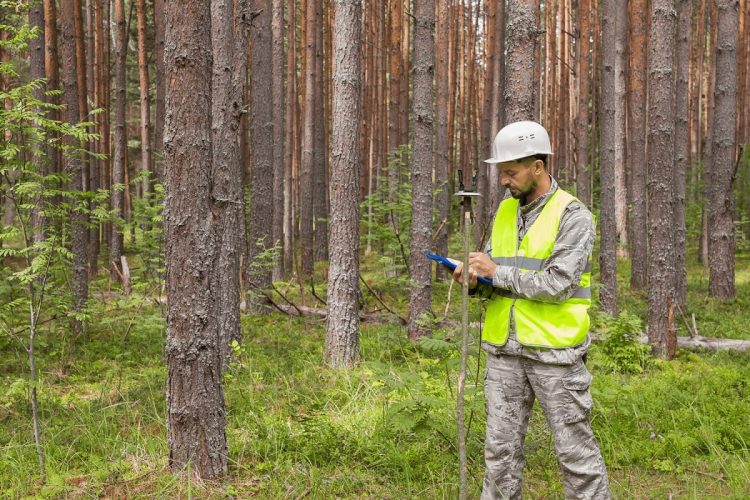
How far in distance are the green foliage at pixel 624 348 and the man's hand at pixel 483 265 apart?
14.3 feet

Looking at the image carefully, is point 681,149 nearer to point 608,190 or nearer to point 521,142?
point 608,190

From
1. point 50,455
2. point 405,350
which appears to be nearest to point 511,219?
point 50,455

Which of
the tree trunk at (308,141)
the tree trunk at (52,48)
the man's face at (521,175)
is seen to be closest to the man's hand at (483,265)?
the man's face at (521,175)

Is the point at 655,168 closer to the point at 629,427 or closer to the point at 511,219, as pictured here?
the point at 629,427

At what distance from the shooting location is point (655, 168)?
7910 millimetres

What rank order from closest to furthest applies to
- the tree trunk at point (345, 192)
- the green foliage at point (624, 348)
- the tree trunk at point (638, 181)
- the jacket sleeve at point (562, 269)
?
the jacket sleeve at point (562, 269)
the tree trunk at point (345, 192)
the green foliage at point (624, 348)
the tree trunk at point (638, 181)

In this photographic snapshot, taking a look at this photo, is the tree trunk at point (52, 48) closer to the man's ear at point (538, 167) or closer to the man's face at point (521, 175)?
the man's face at point (521, 175)

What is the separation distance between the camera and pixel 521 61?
4520mm

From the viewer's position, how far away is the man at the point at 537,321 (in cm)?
318

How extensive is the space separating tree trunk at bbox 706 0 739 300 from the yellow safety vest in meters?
9.90

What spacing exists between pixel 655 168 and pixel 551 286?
5.67m

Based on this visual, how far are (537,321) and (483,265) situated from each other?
41cm

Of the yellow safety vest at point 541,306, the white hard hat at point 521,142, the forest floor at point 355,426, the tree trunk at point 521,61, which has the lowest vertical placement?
the forest floor at point 355,426

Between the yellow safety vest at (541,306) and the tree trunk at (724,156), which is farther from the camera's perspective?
the tree trunk at (724,156)
